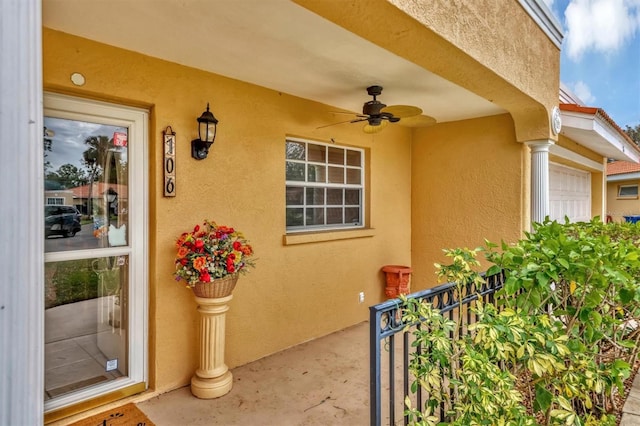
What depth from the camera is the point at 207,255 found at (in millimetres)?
3041

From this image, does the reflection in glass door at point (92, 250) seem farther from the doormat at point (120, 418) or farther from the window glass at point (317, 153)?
the window glass at point (317, 153)

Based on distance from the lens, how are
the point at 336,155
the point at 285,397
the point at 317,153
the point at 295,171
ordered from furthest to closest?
the point at 336,155, the point at 317,153, the point at 295,171, the point at 285,397

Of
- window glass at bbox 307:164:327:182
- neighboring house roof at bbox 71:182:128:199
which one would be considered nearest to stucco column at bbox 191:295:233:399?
neighboring house roof at bbox 71:182:128:199

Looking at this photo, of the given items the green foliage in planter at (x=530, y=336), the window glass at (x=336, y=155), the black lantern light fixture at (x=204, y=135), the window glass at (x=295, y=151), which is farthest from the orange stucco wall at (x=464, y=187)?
the black lantern light fixture at (x=204, y=135)

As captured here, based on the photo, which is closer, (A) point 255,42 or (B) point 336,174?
(A) point 255,42

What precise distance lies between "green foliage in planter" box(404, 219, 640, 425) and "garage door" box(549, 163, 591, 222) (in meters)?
5.34

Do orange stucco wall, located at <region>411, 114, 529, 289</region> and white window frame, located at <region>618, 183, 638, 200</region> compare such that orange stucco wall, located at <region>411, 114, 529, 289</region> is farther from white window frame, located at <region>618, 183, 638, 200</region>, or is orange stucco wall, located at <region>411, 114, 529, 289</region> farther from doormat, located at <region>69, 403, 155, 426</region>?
white window frame, located at <region>618, 183, 638, 200</region>

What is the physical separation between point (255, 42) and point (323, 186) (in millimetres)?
2324

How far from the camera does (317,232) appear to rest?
4.68 m

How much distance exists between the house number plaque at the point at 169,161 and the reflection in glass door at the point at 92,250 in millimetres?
210

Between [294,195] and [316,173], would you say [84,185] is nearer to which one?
[294,195]

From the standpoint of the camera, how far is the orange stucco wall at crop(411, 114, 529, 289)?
194 inches

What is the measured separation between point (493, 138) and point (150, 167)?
4495mm

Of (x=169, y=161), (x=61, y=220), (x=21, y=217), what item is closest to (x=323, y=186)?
(x=169, y=161)
